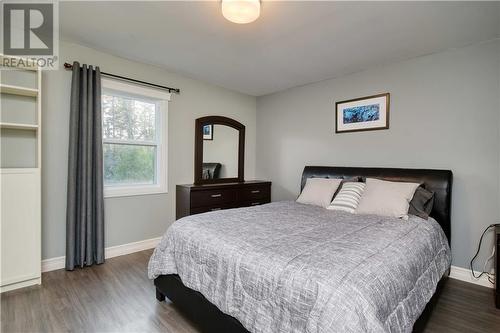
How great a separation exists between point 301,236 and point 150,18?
224cm

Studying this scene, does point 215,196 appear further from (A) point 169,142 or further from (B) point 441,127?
(B) point 441,127

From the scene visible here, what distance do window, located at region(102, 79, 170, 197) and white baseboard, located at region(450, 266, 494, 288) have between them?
3569mm

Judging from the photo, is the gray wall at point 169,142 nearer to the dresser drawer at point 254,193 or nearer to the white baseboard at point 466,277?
the dresser drawer at point 254,193

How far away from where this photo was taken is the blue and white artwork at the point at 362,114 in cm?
320

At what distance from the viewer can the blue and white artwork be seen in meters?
3.20

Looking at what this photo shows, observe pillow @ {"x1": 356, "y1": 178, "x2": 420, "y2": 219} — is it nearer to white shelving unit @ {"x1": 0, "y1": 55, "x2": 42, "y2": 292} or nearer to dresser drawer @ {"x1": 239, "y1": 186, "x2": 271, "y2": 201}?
dresser drawer @ {"x1": 239, "y1": 186, "x2": 271, "y2": 201}

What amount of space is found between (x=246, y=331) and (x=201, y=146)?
9.59 ft

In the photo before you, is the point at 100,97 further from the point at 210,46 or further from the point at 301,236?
the point at 301,236

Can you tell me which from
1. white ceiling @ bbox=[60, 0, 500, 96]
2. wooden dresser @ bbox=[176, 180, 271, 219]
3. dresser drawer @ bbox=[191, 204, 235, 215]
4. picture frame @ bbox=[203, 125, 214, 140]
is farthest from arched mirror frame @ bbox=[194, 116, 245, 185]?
white ceiling @ bbox=[60, 0, 500, 96]

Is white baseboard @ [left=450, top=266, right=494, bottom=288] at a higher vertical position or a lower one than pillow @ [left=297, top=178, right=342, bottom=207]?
lower

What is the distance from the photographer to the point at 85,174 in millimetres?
2707

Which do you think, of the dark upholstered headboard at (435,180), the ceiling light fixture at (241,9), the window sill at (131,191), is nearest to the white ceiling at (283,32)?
the ceiling light fixture at (241,9)

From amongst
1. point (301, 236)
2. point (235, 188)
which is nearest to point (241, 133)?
point (235, 188)

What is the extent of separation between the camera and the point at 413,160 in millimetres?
2889
